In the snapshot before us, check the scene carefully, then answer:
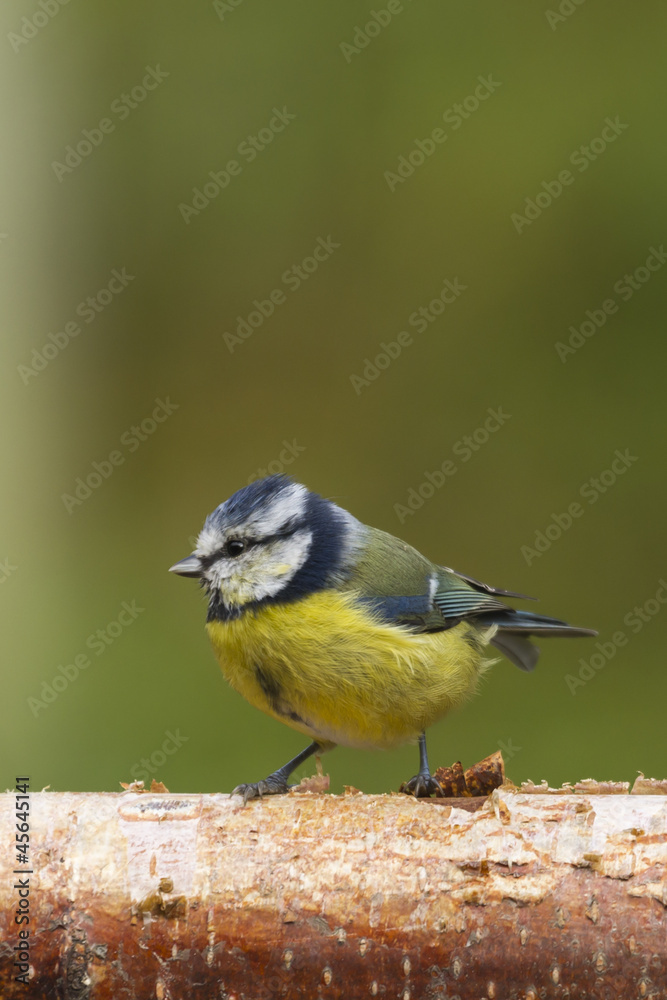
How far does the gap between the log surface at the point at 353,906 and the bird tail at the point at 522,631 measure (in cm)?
76

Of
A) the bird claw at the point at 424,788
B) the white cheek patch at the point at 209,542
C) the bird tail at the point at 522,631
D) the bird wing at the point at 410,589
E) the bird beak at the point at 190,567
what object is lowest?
the bird claw at the point at 424,788

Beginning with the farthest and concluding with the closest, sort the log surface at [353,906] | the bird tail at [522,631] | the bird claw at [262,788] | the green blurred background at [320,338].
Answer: the green blurred background at [320,338]
the bird tail at [522,631]
the bird claw at [262,788]
the log surface at [353,906]

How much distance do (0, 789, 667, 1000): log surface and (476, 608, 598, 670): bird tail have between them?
2.50ft

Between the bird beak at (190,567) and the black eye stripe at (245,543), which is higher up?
the black eye stripe at (245,543)

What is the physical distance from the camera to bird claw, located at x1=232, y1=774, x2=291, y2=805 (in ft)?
4.74

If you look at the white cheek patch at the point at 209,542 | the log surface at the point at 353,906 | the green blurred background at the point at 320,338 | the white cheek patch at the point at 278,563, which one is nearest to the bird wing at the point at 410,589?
the white cheek patch at the point at 278,563

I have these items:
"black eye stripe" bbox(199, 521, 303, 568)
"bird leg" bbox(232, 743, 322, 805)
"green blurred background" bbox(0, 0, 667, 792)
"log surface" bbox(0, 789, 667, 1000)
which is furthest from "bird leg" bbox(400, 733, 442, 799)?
"green blurred background" bbox(0, 0, 667, 792)

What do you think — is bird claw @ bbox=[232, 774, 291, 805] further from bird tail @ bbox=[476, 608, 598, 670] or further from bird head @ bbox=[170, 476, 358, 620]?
bird tail @ bbox=[476, 608, 598, 670]

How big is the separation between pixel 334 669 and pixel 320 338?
2579mm

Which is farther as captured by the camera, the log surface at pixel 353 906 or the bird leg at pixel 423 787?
the bird leg at pixel 423 787

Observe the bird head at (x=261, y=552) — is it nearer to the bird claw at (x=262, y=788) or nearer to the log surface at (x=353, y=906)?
the bird claw at (x=262, y=788)

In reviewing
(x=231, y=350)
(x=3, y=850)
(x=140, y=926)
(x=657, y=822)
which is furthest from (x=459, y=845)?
(x=231, y=350)

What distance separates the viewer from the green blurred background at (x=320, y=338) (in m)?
3.63

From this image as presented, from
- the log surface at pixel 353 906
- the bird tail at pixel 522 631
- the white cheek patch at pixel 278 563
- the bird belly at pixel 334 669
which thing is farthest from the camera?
the bird tail at pixel 522 631
